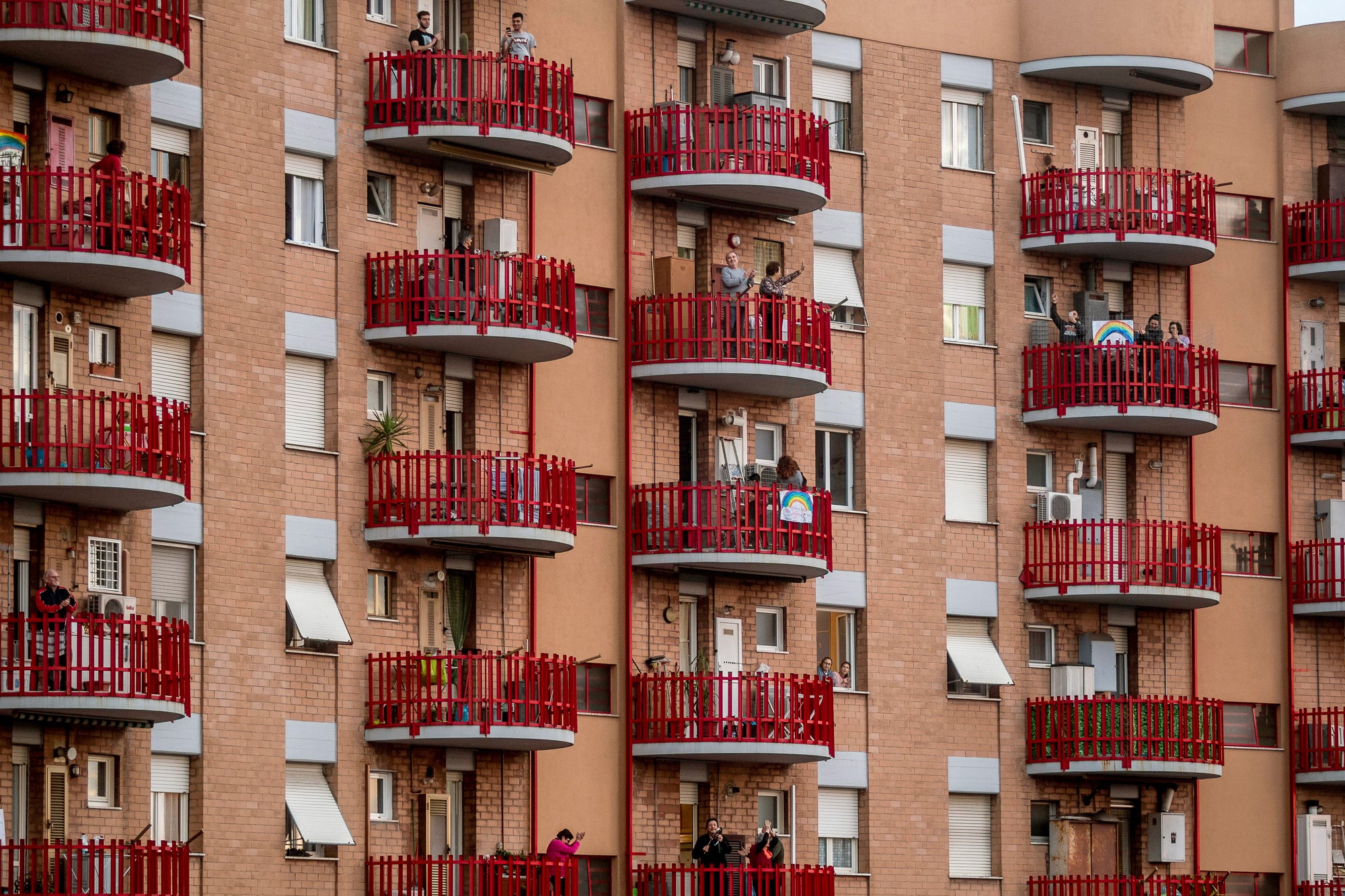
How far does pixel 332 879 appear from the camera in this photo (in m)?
52.6

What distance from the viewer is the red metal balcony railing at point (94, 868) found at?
46562 mm

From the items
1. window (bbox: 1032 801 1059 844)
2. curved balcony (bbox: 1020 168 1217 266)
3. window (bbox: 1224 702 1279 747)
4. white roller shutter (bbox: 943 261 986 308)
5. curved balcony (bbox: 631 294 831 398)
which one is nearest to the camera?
curved balcony (bbox: 631 294 831 398)

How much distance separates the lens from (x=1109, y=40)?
209ft

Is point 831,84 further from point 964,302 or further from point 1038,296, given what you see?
point 1038,296

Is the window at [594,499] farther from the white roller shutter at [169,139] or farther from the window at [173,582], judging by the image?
the white roller shutter at [169,139]

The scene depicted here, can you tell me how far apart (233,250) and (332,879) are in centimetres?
1001

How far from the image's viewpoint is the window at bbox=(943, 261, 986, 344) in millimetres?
62656

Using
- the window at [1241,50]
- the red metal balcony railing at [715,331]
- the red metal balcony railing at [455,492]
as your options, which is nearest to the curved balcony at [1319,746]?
the window at [1241,50]

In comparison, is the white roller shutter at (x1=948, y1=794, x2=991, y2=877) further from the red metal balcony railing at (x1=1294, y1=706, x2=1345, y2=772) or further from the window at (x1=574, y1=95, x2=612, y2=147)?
the window at (x1=574, y1=95, x2=612, y2=147)

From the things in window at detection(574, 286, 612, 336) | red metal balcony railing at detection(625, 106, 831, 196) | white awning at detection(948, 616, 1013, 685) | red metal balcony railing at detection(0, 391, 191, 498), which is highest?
red metal balcony railing at detection(625, 106, 831, 196)

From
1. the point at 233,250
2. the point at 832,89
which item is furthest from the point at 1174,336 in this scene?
the point at 233,250

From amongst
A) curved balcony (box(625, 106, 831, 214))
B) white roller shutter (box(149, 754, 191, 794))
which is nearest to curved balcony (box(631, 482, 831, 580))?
curved balcony (box(625, 106, 831, 214))

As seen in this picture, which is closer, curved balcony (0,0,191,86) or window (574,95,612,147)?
curved balcony (0,0,191,86)

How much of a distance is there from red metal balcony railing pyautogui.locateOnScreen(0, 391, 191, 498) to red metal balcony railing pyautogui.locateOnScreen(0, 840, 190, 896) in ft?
17.7
